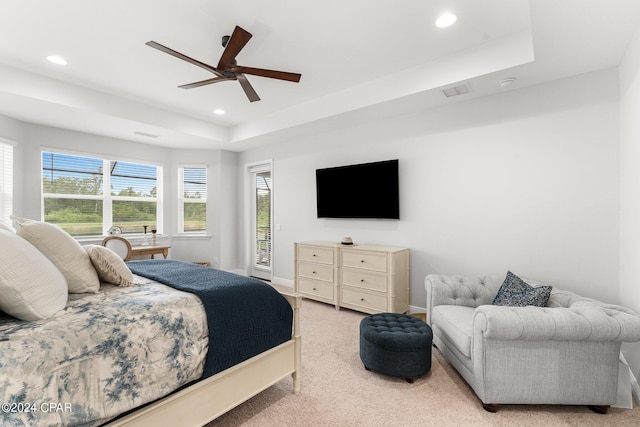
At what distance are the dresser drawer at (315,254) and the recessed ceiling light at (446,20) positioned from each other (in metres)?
2.67

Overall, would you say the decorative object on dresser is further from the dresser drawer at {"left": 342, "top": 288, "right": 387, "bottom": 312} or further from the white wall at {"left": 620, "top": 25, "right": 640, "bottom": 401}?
the white wall at {"left": 620, "top": 25, "right": 640, "bottom": 401}

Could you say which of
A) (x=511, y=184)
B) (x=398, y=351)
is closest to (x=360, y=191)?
(x=511, y=184)

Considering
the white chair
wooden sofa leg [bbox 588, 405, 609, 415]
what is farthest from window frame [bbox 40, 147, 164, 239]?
wooden sofa leg [bbox 588, 405, 609, 415]

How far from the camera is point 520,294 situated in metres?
2.46

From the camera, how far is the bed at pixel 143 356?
1.13 metres

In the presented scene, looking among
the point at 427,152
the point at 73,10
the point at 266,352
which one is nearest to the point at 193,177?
the point at 73,10

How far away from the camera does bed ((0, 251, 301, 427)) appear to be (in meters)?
1.13

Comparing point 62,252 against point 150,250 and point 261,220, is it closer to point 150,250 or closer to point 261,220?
point 150,250

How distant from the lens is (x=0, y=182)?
3.93 metres

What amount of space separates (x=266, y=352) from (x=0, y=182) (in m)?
4.39

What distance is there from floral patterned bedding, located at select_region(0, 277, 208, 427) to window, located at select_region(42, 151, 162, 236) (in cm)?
402

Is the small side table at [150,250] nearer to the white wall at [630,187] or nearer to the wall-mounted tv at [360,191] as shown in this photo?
the wall-mounted tv at [360,191]

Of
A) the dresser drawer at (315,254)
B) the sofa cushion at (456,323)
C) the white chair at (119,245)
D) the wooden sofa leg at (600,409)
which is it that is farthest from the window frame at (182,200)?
the wooden sofa leg at (600,409)

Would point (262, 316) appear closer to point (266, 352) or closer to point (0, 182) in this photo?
point (266, 352)
